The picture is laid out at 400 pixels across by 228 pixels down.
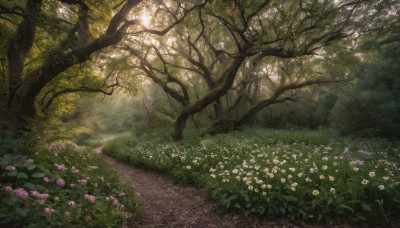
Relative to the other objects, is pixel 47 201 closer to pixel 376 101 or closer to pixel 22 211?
pixel 22 211

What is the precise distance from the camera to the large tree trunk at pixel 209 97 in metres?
9.77

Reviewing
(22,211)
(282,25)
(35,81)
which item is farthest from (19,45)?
(282,25)

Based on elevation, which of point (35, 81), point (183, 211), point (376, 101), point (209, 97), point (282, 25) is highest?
point (282, 25)

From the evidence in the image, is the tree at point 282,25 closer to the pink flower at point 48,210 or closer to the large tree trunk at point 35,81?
the large tree trunk at point 35,81

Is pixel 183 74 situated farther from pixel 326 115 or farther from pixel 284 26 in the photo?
pixel 326 115

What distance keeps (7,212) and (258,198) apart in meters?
3.56

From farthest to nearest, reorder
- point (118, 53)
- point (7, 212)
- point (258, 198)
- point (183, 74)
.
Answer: point (183, 74) → point (118, 53) → point (258, 198) → point (7, 212)

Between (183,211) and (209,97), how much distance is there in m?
7.25

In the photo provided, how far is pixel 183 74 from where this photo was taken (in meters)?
17.0

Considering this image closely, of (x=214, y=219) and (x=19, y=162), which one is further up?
(x=19, y=162)

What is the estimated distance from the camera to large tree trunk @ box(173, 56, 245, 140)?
32.0ft

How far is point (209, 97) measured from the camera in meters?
10.5

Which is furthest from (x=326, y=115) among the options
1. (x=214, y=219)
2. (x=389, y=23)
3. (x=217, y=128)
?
(x=214, y=219)

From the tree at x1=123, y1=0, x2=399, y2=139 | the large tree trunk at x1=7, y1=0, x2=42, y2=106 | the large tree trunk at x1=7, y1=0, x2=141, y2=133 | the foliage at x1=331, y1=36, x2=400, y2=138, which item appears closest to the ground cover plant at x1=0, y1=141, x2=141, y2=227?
the large tree trunk at x1=7, y1=0, x2=141, y2=133
